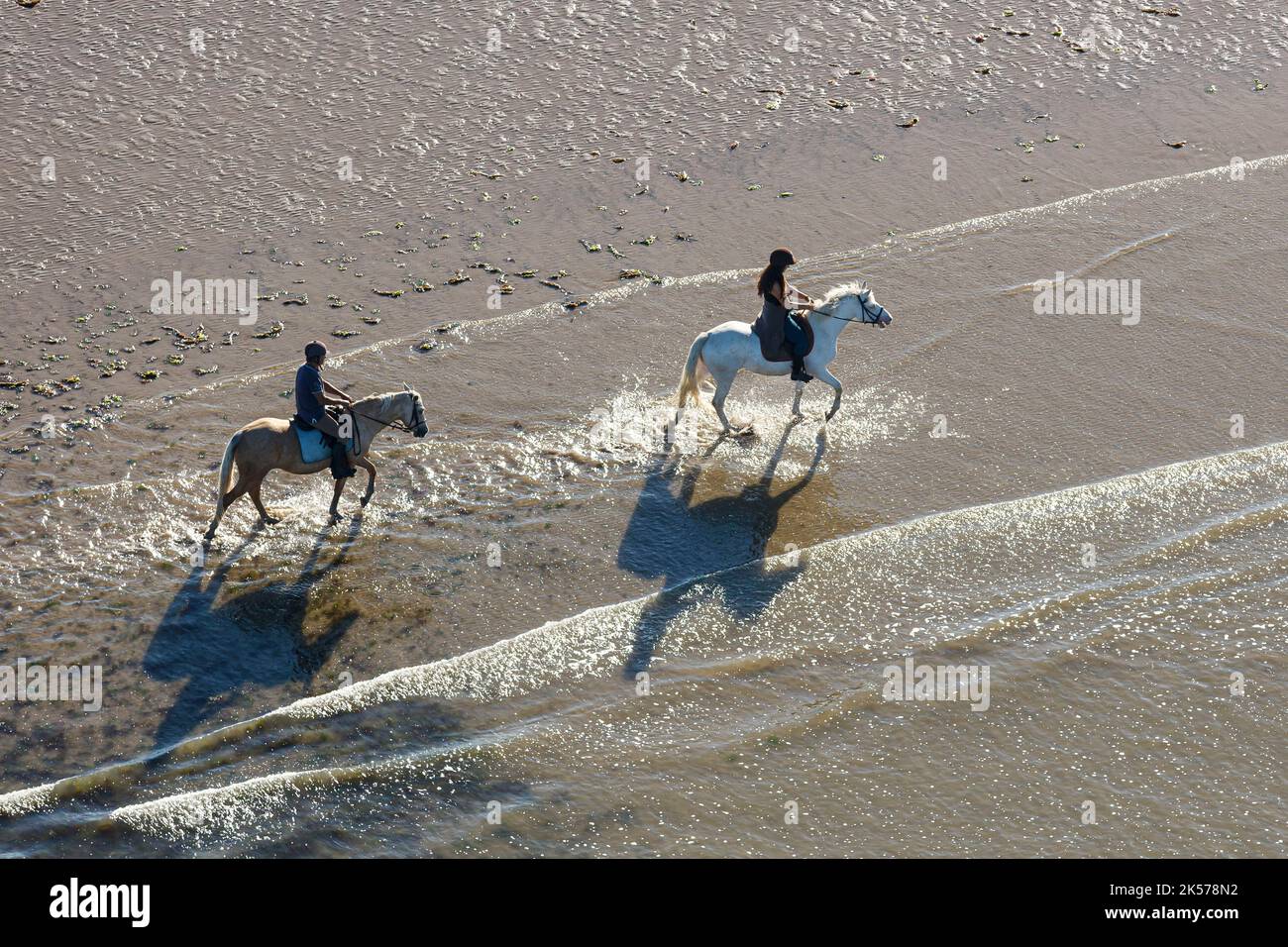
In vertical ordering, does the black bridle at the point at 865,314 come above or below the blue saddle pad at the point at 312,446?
above

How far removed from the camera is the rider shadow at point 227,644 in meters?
8.77

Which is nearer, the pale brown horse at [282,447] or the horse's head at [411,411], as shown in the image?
the pale brown horse at [282,447]

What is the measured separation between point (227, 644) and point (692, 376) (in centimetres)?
485

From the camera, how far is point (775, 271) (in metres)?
11.4

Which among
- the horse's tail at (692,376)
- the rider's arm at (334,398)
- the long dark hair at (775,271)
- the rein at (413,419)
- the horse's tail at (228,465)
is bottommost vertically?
the horse's tail at (228,465)

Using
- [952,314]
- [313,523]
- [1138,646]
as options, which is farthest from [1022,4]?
[313,523]

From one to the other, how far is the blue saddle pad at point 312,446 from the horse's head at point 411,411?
67 cm

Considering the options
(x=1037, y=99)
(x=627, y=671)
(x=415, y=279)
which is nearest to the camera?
(x=627, y=671)

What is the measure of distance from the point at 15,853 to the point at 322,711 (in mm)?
2019

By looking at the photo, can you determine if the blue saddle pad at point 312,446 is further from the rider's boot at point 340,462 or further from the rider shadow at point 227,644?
the rider shadow at point 227,644

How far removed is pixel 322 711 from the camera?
28.6ft

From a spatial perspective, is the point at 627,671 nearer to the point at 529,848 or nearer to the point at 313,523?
the point at 529,848

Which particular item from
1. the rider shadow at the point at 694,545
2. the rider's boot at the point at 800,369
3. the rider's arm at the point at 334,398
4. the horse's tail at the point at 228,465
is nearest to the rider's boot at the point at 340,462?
the rider's arm at the point at 334,398

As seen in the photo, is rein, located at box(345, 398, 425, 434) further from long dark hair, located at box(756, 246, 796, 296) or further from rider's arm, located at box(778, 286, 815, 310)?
rider's arm, located at box(778, 286, 815, 310)
